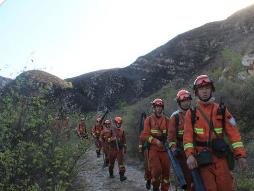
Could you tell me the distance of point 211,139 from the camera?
7746 millimetres

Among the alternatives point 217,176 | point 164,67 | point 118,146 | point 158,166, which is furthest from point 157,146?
point 164,67

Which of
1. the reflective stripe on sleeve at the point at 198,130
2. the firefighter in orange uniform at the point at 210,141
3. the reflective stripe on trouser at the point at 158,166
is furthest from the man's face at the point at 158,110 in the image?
the reflective stripe on sleeve at the point at 198,130

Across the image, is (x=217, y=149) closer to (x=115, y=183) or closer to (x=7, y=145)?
(x=7, y=145)

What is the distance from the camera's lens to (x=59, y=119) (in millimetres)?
12016

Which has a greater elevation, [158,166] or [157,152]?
[157,152]

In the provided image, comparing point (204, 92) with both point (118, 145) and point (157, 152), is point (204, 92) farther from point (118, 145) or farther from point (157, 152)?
point (118, 145)

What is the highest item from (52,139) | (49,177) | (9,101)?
(9,101)

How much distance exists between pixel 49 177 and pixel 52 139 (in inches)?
33.2

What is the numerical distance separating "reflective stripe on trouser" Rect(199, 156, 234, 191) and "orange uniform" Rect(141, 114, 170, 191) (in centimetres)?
372

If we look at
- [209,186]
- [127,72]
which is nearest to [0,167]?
[209,186]

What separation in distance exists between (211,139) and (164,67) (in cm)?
5574

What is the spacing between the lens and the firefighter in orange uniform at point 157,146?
11.4 m

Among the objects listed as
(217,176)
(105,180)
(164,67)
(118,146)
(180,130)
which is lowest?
(105,180)

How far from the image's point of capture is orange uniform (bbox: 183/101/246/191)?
297 inches
